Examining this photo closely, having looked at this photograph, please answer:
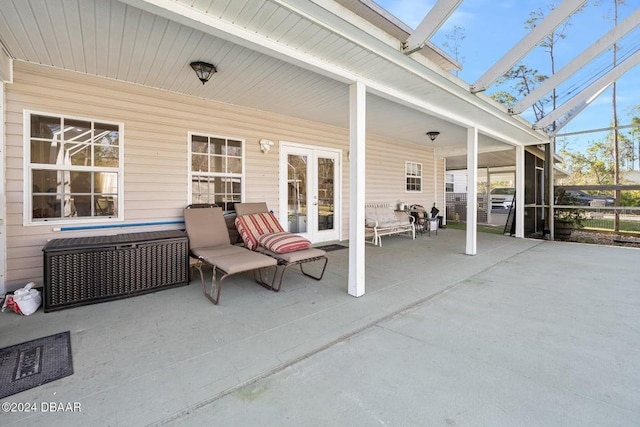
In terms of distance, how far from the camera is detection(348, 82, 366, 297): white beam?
3.56 metres

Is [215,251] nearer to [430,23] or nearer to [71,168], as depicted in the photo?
[71,168]

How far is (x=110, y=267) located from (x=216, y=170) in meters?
2.29

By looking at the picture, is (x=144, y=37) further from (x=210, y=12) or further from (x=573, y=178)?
(x=573, y=178)

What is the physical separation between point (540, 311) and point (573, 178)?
1867 cm

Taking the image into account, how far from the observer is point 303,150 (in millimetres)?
6320

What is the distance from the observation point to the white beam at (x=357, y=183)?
140 inches

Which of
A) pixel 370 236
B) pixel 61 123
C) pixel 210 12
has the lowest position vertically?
pixel 370 236

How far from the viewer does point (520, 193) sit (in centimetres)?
815

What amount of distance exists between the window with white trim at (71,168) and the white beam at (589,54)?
6939 millimetres

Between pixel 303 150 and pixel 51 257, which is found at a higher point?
pixel 303 150

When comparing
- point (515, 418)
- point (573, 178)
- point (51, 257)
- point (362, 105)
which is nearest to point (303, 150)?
point (362, 105)

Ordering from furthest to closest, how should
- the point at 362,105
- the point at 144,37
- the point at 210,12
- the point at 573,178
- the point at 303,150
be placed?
the point at 573,178, the point at 303,150, the point at 362,105, the point at 144,37, the point at 210,12

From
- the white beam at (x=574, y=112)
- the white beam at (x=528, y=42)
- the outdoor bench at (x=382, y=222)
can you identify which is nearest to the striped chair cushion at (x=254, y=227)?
the outdoor bench at (x=382, y=222)

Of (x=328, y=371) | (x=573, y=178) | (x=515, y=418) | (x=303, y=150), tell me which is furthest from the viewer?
(x=573, y=178)
